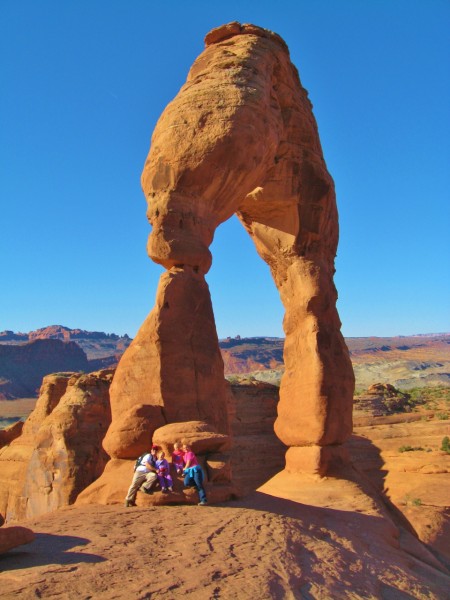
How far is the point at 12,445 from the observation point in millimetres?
16469

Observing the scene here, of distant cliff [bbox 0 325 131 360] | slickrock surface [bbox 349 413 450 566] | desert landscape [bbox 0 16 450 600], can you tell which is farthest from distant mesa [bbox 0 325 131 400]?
desert landscape [bbox 0 16 450 600]

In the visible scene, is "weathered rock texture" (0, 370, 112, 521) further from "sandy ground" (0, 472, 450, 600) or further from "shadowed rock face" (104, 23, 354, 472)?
"sandy ground" (0, 472, 450, 600)

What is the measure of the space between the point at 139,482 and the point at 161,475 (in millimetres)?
277

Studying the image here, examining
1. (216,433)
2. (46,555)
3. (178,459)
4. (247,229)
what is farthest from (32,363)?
(46,555)

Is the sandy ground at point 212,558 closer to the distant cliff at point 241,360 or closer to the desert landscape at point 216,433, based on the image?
the desert landscape at point 216,433

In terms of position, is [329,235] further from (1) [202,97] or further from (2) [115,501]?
(2) [115,501]

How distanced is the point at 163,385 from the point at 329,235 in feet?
22.6

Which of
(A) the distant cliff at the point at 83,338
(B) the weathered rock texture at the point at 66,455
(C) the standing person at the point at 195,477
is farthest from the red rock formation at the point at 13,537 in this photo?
(A) the distant cliff at the point at 83,338

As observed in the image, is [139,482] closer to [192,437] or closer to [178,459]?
[178,459]

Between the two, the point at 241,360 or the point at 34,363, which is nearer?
the point at 34,363

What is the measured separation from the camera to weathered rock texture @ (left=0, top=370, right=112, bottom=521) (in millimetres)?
12469

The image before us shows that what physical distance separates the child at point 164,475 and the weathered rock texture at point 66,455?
20.9 ft

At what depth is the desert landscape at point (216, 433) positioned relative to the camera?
4.70 m

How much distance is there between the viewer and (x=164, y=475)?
671 centimetres
